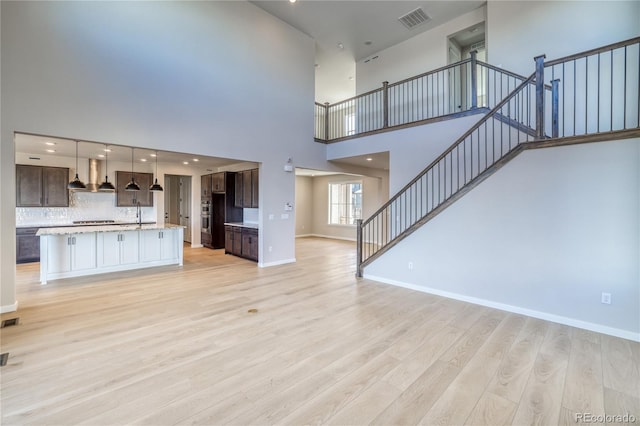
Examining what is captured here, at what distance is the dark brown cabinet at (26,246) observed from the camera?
656cm

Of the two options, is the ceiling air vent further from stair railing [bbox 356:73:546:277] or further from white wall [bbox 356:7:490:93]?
stair railing [bbox 356:73:546:277]

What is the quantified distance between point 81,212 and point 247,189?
4.54m

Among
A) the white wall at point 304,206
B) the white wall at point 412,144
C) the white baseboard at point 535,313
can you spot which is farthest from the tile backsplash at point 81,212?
the white baseboard at point 535,313

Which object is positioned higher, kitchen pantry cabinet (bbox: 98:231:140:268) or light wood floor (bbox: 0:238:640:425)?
kitchen pantry cabinet (bbox: 98:231:140:268)

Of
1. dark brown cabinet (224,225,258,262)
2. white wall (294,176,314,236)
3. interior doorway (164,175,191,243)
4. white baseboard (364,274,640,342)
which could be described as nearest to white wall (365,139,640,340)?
white baseboard (364,274,640,342)

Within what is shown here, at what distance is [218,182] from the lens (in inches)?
335

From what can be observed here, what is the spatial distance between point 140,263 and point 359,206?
24.9ft

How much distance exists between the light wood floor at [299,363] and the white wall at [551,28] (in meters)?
4.96

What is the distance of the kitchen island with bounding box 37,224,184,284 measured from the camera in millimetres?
5156

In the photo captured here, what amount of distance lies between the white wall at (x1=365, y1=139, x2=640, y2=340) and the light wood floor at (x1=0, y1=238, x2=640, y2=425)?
0.31 metres

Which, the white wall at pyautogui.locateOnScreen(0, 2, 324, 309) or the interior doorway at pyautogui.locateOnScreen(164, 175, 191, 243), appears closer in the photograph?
the white wall at pyautogui.locateOnScreen(0, 2, 324, 309)

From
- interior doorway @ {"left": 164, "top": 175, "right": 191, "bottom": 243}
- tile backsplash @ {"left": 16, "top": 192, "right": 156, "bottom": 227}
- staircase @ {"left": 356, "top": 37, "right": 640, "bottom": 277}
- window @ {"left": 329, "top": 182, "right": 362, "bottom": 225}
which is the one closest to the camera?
staircase @ {"left": 356, "top": 37, "right": 640, "bottom": 277}

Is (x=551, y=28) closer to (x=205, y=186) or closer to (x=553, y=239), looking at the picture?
(x=553, y=239)

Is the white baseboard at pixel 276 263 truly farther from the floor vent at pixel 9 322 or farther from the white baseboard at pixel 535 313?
the floor vent at pixel 9 322
